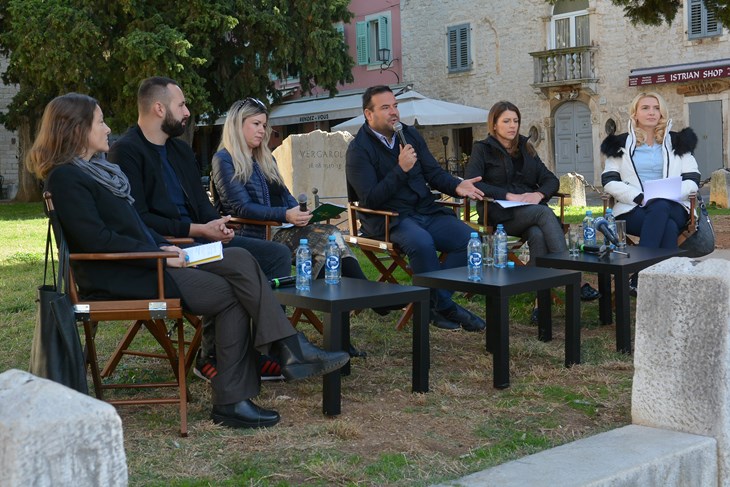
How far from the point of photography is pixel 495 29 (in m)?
28.3

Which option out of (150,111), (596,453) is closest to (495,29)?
(150,111)

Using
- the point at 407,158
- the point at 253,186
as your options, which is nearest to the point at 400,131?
the point at 407,158

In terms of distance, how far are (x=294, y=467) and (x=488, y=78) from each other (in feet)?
84.5

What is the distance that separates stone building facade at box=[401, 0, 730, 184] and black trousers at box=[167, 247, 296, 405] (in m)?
21.4

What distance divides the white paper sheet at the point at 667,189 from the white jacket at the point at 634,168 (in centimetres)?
4

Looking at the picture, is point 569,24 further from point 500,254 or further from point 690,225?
point 500,254

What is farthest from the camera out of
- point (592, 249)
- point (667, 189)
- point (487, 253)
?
point (667, 189)

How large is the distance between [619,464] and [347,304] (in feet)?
4.91

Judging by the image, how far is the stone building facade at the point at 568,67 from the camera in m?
24.1

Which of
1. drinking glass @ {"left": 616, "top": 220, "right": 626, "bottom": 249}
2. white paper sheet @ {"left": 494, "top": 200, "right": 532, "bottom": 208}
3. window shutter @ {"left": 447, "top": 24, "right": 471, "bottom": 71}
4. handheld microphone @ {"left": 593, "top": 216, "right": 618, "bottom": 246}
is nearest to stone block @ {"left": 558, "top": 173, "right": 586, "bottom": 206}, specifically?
window shutter @ {"left": 447, "top": 24, "right": 471, "bottom": 71}

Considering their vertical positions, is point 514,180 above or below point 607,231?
above

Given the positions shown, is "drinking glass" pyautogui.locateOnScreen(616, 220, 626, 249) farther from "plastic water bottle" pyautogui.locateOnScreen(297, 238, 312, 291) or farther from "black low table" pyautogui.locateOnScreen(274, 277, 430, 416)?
"plastic water bottle" pyautogui.locateOnScreen(297, 238, 312, 291)

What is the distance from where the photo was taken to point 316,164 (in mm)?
13281

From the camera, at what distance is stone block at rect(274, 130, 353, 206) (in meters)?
13.2
